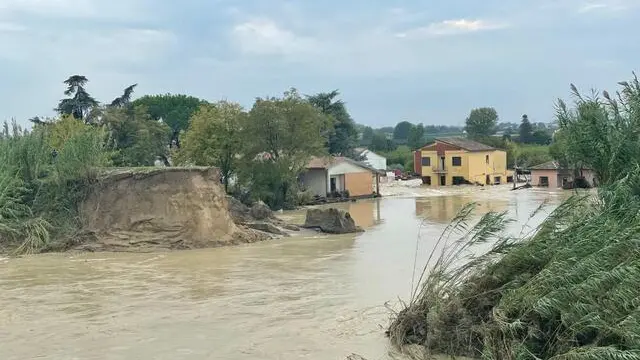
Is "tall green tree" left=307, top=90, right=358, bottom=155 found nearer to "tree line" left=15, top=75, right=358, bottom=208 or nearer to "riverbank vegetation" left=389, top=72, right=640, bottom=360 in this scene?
"tree line" left=15, top=75, right=358, bottom=208

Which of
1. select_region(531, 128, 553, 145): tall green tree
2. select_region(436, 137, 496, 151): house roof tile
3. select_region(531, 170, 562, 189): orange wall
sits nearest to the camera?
select_region(531, 170, 562, 189): orange wall

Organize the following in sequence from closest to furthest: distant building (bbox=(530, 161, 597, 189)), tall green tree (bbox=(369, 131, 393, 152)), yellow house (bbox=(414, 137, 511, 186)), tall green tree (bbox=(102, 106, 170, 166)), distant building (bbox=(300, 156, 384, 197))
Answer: tall green tree (bbox=(102, 106, 170, 166)) < distant building (bbox=(300, 156, 384, 197)) < distant building (bbox=(530, 161, 597, 189)) < yellow house (bbox=(414, 137, 511, 186)) < tall green tree (bbox=(369, 131, 393, 152))

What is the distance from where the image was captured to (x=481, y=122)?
10425 centimetres

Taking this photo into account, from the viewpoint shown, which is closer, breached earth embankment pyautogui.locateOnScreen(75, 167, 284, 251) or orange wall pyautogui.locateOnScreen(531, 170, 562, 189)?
breached earth embankment pyautogui.locateOnScreen(75, 167, 284, 251)

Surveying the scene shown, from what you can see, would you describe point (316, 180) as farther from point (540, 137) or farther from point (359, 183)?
Answer: point (540, 137)

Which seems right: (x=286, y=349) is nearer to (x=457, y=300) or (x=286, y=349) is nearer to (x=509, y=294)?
(x=457, y=300)

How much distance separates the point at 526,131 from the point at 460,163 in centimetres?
4196

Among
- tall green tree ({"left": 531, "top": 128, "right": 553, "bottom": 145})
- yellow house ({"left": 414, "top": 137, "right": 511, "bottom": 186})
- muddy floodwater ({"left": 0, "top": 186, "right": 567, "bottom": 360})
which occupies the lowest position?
muddy floodwater ({"left": 0, "top": 186, "right": 567, "bottom": 360})

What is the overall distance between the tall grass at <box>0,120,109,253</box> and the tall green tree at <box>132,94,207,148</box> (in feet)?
129

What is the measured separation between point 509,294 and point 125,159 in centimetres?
3595

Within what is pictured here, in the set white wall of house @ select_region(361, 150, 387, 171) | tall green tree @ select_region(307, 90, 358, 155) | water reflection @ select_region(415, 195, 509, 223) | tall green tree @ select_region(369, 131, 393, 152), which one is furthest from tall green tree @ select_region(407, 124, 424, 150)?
water reflection @ select_region(415, 195, 509, 223)

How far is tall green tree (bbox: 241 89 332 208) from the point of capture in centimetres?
4162

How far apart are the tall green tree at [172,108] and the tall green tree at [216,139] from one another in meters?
22.5

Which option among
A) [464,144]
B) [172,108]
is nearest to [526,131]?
[464,144]
